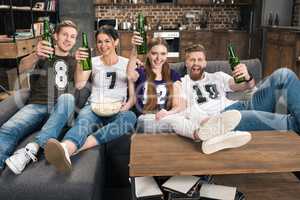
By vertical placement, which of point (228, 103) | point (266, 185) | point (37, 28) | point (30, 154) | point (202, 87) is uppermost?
point (37, 28)

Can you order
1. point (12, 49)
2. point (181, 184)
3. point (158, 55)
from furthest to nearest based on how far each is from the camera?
point (12, 49) < point (158, 55) < point (181, 184)

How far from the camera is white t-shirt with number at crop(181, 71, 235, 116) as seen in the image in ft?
7.20

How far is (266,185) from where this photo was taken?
157 cm

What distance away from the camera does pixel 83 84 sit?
2260 mm

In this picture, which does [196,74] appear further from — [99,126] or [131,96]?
[99,126]

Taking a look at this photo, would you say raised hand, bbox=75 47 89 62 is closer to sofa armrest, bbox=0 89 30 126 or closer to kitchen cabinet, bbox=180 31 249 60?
sofa armrest, bbox=0 89 30 126

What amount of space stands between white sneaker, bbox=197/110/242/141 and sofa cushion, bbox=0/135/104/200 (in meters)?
0.59

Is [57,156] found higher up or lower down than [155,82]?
lower down

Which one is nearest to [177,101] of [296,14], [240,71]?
[240,71]

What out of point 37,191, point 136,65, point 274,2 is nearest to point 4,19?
point 136,65

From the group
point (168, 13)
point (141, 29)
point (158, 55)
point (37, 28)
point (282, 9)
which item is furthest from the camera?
point (168, 13)

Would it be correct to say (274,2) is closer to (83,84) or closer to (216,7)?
(216,7)

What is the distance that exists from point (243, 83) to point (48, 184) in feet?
4.77

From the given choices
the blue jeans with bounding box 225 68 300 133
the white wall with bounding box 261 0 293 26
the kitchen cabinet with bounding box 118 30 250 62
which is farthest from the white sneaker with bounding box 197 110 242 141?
the kitchen cabinet with bounding box 118 30 250 62
